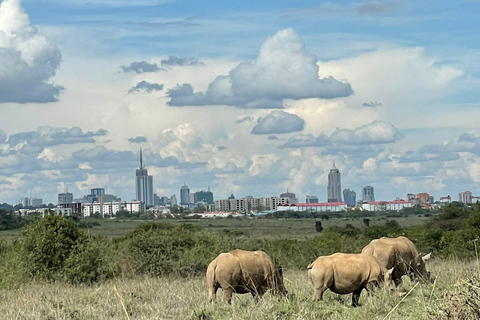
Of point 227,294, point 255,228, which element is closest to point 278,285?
point 227,294

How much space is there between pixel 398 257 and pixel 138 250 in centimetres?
1764

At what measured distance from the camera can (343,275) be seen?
16.1 metres

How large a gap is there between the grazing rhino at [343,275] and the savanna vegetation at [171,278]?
13.4 inches

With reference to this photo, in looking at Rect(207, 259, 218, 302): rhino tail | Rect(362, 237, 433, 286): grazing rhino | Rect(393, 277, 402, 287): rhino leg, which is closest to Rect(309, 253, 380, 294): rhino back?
Rect(207, 259, 218, 302): rhino tail

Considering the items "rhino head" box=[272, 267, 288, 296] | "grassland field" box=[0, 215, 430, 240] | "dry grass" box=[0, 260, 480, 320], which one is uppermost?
"rhino head" box=[272, 267, 288, 296]

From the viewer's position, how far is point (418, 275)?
63.7 ft

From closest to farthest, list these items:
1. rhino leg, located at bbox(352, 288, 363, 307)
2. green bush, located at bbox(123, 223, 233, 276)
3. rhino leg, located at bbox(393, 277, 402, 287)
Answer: rhino leg, located at bbox(352, 288, 363, 307), rhino leg, located at bbox(393, 277, 402, 287), green bush, located at bbox(123, 223, 233, 276)

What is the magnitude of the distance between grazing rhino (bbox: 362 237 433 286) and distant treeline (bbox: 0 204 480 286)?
Result: 6734 millimetres

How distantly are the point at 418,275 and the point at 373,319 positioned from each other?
6.13m

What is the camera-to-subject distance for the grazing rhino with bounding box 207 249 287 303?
668 inches

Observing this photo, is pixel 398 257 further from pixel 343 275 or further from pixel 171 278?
pixel 171 278

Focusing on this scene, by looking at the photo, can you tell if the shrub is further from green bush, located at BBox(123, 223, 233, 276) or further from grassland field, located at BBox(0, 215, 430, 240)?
grassland field, located at BBox(0, 215, 430, 240)

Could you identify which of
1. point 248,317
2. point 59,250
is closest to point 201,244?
point 59,250

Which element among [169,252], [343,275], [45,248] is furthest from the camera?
[169,252]
